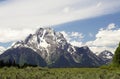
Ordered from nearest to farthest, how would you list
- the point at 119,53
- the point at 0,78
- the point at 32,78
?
1. the point at 0,78
2. the point at 32,78
3. the point at 119,53

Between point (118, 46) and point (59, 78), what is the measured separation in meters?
77.1

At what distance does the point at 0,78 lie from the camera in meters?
40.2

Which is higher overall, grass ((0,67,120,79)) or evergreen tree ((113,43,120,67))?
evergreen tree ((113,43,120,67))

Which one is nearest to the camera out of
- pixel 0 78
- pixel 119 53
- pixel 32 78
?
pixel 0 78

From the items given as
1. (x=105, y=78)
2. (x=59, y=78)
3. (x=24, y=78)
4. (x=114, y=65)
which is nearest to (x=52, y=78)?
(x=59, y=78)

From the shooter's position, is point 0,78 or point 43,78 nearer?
point 0,78

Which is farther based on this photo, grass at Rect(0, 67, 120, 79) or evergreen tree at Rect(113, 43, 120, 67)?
evergreen tree at Rect(113, 43, 120, 67)

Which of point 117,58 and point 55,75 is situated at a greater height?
point 117,58

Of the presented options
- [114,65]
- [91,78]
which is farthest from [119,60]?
[91,78]

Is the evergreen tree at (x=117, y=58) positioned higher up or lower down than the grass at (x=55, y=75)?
higher up

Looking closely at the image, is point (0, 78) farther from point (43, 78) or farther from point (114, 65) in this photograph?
point (114, 65)

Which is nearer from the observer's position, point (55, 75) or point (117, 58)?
point (55, 75)

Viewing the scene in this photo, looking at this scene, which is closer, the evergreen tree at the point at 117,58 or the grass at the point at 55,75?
the grass at the point at 55,75

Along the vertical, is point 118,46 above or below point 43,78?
above
